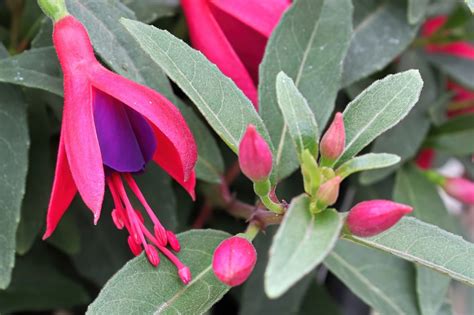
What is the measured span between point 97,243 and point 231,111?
0.36 metres

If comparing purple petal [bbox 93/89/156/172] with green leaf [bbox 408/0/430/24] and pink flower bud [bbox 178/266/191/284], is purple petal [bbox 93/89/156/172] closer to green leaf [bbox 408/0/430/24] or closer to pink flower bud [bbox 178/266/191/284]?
pink flower bud [bbox 178/266/191/284]

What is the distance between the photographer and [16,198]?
0.58 meters

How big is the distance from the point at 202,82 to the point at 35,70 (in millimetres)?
150

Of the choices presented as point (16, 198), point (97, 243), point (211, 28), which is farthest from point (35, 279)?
point (211, 28)

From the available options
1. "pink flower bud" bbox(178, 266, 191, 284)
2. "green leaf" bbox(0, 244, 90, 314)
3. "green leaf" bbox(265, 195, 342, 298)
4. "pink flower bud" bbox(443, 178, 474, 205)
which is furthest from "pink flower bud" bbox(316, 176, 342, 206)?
"green leaf" bbox(0, 244, 90, 314)

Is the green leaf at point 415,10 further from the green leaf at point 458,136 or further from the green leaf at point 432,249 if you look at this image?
the green leaf at point 432,249

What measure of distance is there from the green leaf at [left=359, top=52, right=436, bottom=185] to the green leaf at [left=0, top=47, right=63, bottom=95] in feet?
1.09

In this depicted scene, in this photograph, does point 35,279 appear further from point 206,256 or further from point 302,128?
point 302,128

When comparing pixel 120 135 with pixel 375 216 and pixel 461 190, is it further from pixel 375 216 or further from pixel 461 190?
pixel 461 190

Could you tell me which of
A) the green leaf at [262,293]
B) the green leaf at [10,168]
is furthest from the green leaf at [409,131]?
the green leaf at [10,168]

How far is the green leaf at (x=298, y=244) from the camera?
385mm

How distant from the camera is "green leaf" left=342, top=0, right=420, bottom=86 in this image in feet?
2.34

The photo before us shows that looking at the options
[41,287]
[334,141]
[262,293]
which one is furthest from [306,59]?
[41,287]

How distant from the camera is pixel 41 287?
2.78ft
